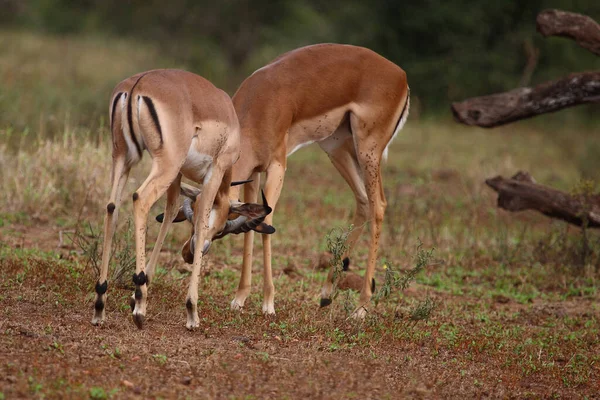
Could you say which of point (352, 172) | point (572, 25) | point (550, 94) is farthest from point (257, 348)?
point (572, 25)

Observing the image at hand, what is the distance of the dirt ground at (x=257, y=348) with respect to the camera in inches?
171

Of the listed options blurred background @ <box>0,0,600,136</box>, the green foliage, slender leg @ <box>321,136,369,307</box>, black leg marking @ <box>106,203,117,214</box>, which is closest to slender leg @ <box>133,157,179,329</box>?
black leg marking @ <box>106,203,117,214</box>

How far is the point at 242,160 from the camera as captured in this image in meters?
6.37

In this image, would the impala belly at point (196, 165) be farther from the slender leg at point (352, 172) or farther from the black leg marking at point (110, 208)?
the slender leg at point (352, 172)

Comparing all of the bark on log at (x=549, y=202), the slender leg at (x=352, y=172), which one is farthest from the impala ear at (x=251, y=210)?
the bark on log at (x=549, y=202)

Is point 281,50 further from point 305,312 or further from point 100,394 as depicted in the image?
point 100,394

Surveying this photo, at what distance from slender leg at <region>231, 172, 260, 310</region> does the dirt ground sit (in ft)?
0.32

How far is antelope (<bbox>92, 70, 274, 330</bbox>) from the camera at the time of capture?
16.0 feet

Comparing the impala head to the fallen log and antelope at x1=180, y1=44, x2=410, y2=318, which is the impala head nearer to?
antelope at x1=180, y1=44, x2=410, y2=318

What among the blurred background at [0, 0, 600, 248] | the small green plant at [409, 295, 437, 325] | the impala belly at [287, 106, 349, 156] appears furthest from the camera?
the blurred background at [0, 0, 600, 248]

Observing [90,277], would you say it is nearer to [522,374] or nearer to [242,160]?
[242,160]

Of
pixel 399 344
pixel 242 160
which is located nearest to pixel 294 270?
pixel 242 160

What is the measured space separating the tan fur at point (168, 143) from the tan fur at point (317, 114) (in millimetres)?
790

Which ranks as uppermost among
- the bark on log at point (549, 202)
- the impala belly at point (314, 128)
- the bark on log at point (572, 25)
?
the bark on log at point (572, 25)
